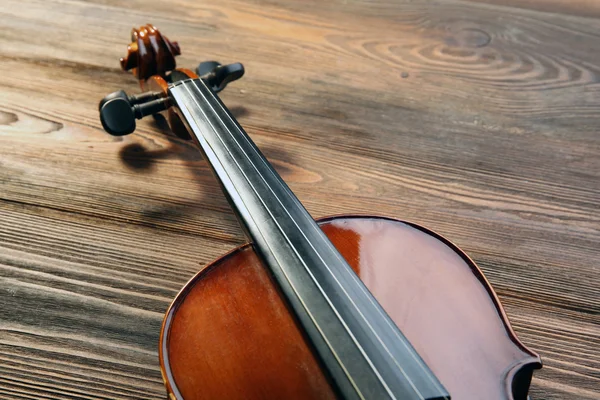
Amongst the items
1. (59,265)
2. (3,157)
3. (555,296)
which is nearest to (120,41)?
(3,157)

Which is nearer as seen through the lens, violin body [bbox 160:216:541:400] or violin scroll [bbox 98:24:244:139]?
violin body [bbox 160:216:541:400]

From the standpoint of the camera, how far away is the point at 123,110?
2.83 feet

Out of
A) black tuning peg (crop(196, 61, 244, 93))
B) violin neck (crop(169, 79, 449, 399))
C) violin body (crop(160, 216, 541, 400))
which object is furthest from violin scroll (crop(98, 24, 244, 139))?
violin body (crop(160, 216, 541, 400))

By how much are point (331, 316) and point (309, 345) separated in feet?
0.11

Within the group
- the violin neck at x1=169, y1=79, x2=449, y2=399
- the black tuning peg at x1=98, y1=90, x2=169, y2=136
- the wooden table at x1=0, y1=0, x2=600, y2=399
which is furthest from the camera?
the black tuning peg at x1=98, y1=90, x2=169, y2=136

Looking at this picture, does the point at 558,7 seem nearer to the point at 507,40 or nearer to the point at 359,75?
the point at 507,40

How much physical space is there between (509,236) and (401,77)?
18.4 inches

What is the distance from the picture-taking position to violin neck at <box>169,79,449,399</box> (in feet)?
1.50

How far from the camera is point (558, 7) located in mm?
1380

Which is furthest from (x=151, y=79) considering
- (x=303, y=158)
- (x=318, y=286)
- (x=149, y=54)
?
(x=318, y=286)

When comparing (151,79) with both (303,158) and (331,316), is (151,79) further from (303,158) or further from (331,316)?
(331,316)

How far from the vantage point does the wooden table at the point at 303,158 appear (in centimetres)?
67

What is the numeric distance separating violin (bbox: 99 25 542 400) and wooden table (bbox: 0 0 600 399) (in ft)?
0.42

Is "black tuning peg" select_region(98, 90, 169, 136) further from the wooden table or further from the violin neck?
the violin neck
